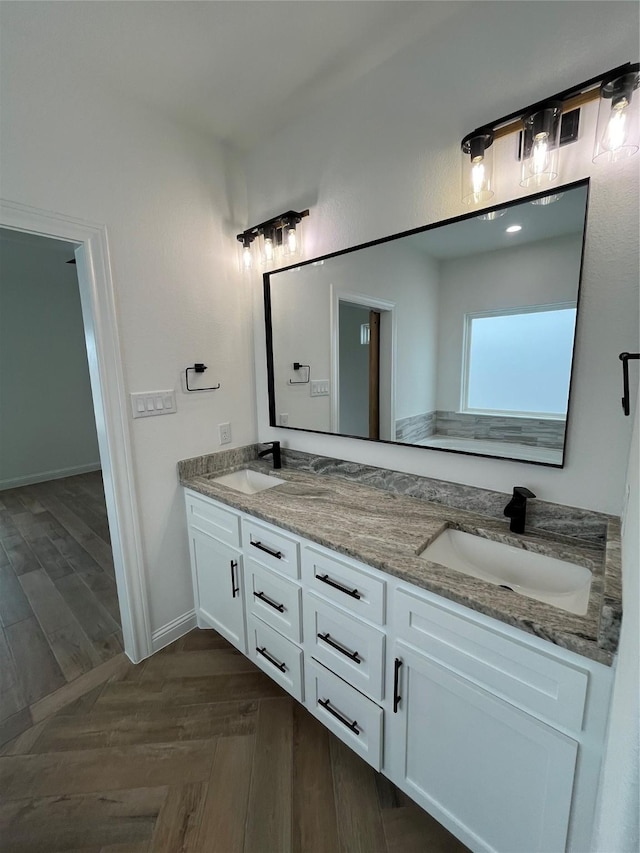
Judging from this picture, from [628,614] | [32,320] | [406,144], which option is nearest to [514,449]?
[628,614]

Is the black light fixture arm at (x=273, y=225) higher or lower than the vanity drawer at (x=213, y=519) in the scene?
higher

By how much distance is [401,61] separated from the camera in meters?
1.38

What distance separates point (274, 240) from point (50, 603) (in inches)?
103

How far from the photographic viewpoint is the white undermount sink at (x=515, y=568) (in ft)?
3.44

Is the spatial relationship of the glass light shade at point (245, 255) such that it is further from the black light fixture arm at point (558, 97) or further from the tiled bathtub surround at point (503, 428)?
the tiled bathtub surround at point (503, 428)

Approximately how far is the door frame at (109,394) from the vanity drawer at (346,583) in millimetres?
975

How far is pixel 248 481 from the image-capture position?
6.88ft

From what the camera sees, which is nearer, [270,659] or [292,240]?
[270,659]

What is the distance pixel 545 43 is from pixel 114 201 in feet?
5.60

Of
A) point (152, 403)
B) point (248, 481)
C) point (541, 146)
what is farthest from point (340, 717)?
point (541, 146)

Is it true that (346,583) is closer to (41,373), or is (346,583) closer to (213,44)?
(213,44)

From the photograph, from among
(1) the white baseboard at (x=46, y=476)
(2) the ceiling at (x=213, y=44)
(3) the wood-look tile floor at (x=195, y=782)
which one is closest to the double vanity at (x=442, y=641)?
(3) the wood-look tile floor at (x=195, y=782)

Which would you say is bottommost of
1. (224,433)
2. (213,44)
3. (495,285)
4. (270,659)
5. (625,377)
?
(270,659)

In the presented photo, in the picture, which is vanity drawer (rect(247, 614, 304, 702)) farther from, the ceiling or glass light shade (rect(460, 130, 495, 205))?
the ceiling
